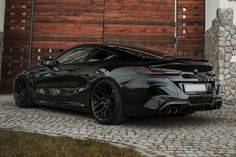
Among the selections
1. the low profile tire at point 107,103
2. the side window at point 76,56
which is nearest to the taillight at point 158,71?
the low profile tire at point 107,103

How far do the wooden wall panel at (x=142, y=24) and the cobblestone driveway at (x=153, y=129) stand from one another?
3623 millimetres

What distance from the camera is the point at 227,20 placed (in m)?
9.22

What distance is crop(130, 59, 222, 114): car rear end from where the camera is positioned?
5.49 m

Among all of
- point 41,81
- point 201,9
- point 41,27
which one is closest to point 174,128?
point 41,81

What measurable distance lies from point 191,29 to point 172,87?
5607 mm

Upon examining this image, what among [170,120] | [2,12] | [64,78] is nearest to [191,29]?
[170,120]

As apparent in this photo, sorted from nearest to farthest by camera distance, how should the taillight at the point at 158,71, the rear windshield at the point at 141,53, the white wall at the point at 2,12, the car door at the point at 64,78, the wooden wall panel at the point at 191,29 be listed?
1. the taillight at the point at 158,71
2. the rear windshield at the point at 141,53
3. the car door at the point at 64,78
4. the wooden wall panel at the point at 191,29
5. the white wall at the point at 2,12

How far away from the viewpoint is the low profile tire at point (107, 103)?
5.79 m

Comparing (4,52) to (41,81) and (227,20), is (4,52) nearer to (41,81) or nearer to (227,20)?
(41,81)

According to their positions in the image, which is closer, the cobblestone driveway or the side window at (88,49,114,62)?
the cobblestone driveway

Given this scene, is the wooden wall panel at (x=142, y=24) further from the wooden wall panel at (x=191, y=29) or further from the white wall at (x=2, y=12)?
the white wall at (x=2, y=12)

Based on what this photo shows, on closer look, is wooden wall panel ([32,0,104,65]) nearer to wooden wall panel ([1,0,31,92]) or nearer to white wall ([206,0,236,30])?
wooden wall panel ([1,0,31,92])

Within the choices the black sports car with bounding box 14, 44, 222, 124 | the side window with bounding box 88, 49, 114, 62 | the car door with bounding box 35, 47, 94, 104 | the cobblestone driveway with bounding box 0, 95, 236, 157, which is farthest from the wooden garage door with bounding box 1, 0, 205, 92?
the side window with bounding box 88, 49, 114, 62

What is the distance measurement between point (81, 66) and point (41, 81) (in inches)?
46.7
